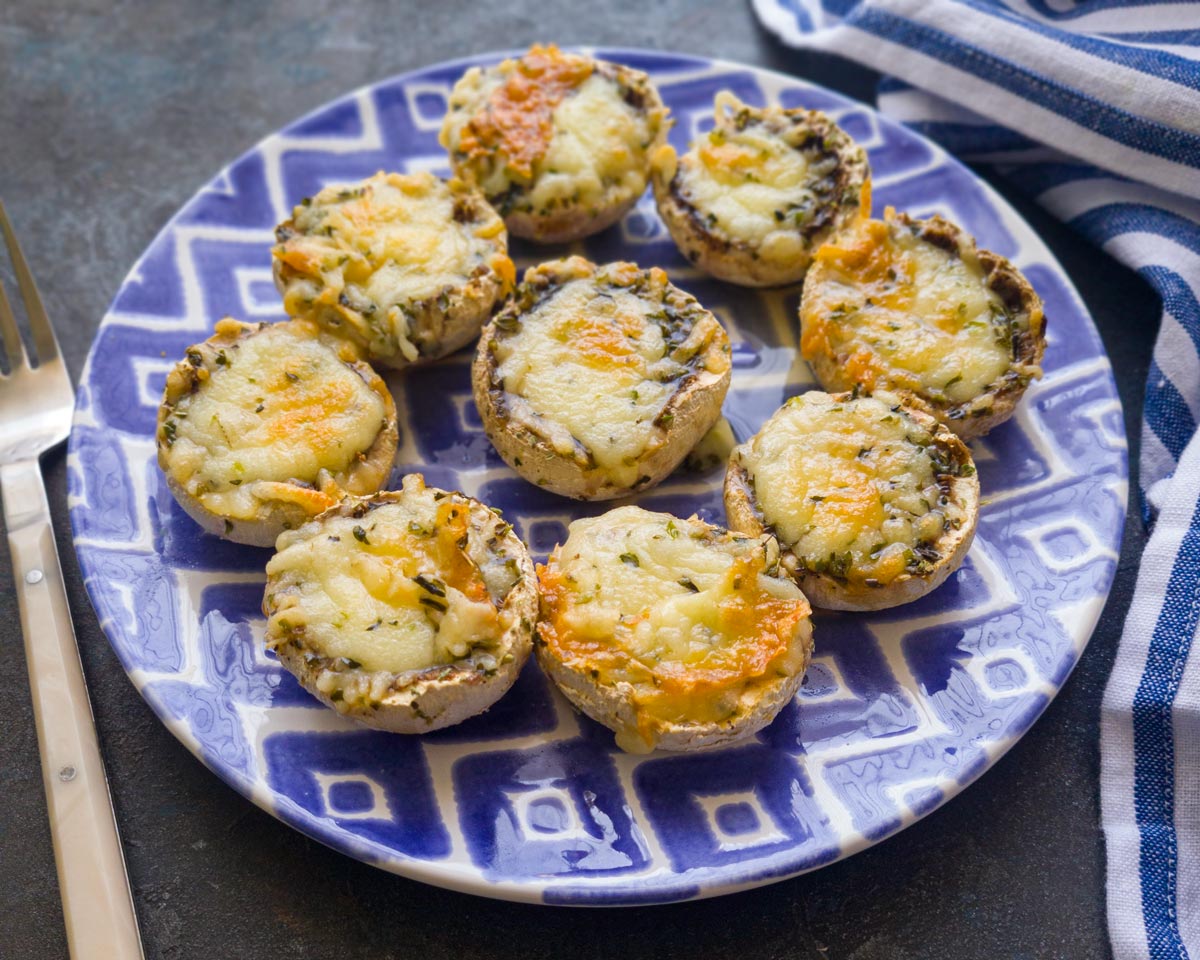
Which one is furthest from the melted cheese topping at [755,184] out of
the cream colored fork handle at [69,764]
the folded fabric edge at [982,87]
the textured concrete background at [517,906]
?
the cream colored fork handle at [69,764]

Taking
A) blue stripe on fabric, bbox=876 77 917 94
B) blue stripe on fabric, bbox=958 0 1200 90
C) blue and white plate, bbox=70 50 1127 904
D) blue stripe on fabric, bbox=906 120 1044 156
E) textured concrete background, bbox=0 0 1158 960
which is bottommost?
textured concrete background, bbox=0 0 1158 960

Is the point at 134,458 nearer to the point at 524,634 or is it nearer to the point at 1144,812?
the point at 524,634

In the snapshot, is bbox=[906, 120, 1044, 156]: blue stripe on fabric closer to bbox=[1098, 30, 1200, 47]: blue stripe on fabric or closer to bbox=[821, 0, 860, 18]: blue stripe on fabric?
Result: bbox=[1098, 30, 1200, 47]: blue stripe on fabric

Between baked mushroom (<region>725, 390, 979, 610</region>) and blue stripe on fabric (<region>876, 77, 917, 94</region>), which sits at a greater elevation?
blue stripe on fabric (<region>876, 77, 917, 94</region>)

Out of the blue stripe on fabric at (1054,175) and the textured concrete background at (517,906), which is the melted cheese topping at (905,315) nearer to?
the textured concrete background at (517,906)

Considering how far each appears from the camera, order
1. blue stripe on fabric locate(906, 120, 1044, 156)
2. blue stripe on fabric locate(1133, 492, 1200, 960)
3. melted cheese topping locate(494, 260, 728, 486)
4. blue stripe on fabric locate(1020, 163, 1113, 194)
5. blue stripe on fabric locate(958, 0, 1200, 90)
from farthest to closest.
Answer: blue stripe on fabric locate(906, 120, 1044, 156), blue stripe on fabric locate(1020, 163, 1113, 194), blue stripe on fabric locate(958, 0, 1200, 90), melted cheese topping locate(494, 260, 728, 486), blue stripe on fabric locate(1133, 492, 1200, 960)

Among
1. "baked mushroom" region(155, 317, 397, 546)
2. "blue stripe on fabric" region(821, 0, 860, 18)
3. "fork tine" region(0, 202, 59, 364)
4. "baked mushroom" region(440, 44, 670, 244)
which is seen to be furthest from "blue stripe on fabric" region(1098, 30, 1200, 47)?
"fork tine" region(0, 202, 59, 364)

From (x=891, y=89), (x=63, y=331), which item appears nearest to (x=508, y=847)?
(x=63, y=331)
